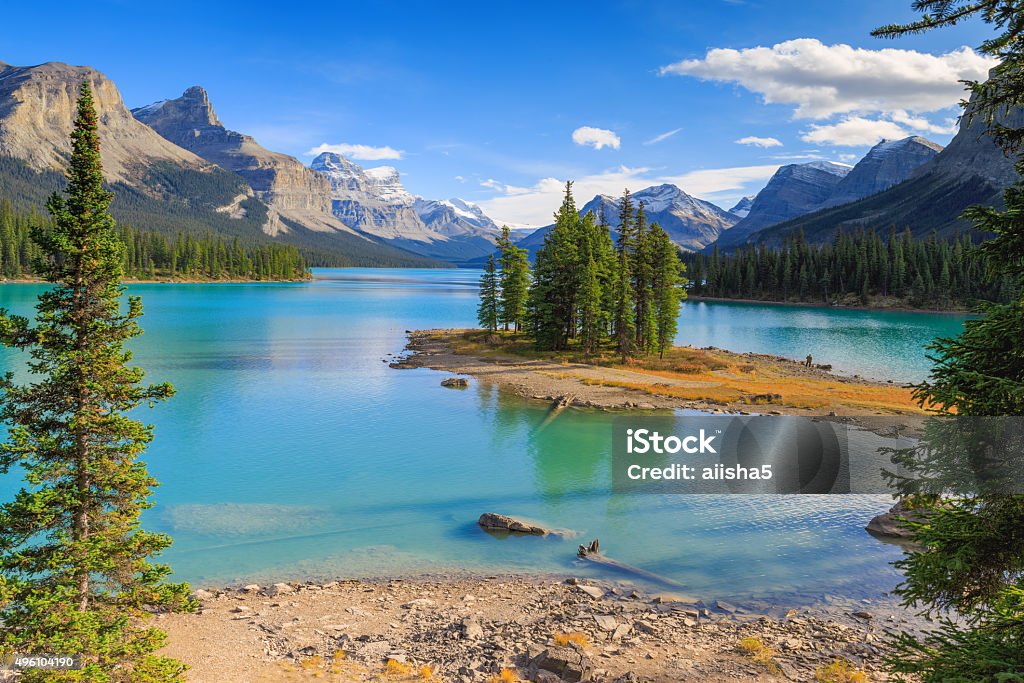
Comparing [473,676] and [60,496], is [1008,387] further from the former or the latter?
[60,496]

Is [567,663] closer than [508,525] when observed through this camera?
Yes

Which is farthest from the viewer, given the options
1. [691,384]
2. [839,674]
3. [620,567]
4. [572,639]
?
[691,384]

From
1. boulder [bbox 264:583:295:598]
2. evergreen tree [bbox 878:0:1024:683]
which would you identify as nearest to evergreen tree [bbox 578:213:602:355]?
boulder [bbox 264:583:295:598]

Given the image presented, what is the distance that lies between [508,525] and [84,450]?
1646cm

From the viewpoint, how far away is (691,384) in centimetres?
5697

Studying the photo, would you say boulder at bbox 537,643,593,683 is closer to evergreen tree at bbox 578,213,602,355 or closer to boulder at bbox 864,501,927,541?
boulder at bbox 864,501,927,541

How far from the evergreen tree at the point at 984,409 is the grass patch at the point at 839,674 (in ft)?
21.5

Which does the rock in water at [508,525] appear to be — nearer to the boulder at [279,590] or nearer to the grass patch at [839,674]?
the boulder at [279,590]

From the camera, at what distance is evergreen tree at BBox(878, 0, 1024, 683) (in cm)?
832

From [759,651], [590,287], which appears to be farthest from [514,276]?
[759,651]

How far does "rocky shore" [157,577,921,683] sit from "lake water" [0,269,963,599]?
174 cm

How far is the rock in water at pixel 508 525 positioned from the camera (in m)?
25.4

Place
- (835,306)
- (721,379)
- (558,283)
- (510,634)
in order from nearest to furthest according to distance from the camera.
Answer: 1. (510,634)
2. (721,379)
3. (558,283)
4. (835,306)

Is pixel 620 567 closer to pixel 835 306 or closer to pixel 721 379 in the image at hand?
pixel 721 379
